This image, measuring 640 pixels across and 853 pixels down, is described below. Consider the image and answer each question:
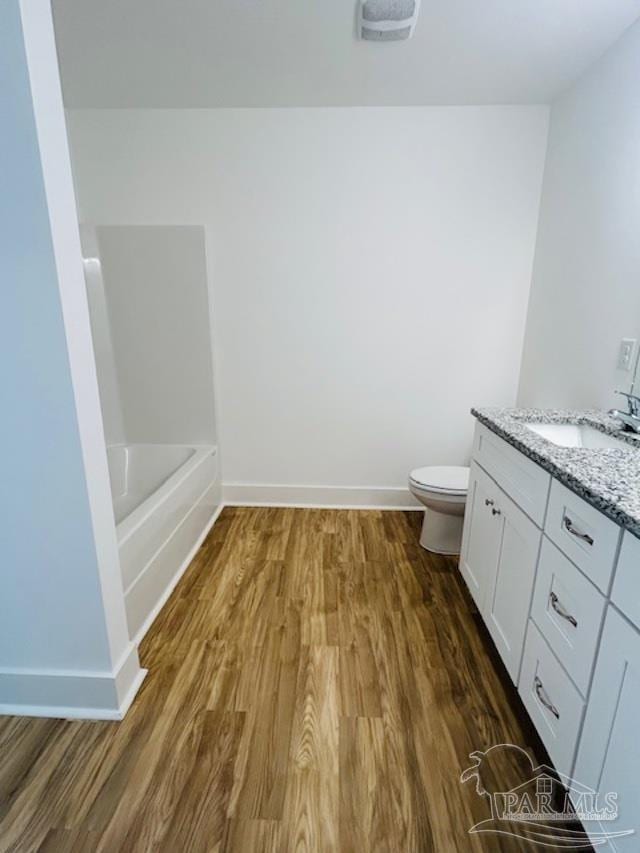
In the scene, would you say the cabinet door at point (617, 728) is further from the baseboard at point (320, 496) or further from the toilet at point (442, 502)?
the baseboard at point (320, 496)

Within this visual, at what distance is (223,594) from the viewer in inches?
75.4

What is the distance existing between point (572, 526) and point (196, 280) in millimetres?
2282

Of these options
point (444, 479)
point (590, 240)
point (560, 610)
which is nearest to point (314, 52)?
point (590, 240)

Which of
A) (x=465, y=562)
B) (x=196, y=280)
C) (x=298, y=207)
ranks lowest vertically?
(x=465, y=562)

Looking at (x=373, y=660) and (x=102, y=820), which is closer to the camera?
(x=102, y=820)

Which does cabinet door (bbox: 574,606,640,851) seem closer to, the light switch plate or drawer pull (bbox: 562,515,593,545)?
drawer pull (bbox: 562,515,593,545)

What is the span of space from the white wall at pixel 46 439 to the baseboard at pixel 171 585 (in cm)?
22

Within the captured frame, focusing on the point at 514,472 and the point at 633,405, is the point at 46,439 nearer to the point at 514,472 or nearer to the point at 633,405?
the point at 514,472

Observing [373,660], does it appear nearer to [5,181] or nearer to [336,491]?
[336,491]

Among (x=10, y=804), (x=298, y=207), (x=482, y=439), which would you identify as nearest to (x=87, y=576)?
(x=10, y=804)

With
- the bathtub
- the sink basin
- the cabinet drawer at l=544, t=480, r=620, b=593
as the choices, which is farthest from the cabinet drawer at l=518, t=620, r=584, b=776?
the bathtub

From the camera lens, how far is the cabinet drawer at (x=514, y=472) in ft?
4.00

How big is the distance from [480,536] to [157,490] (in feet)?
4.97

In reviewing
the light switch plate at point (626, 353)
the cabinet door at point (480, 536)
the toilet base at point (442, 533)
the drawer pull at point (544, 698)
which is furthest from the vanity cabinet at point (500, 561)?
the light switch plate at point (626, 353)
